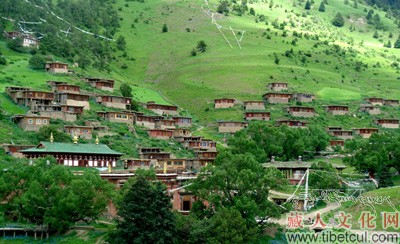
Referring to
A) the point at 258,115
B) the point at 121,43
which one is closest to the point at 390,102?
the point at 258,115

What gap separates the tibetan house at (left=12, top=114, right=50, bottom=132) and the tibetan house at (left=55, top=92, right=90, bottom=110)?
1321 centimetres

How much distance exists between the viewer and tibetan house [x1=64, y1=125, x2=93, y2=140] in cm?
10844

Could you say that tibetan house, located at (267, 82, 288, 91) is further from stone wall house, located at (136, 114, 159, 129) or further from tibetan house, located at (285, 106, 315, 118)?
stone wall house, located at (136, 114, 159, 129)

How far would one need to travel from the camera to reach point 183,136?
123 metres

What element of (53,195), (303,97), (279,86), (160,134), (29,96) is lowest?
(53,195)

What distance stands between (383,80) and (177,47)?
2132 inches

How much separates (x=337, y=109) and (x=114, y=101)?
4476 cm

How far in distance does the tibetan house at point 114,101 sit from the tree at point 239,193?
59166mm

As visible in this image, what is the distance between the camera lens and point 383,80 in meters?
179

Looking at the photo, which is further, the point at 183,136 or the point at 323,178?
the point at 183,136

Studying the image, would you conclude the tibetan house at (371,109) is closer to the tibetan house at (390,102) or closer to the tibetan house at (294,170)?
the tibetan house at (390,102)

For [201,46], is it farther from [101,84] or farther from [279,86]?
[101,84]

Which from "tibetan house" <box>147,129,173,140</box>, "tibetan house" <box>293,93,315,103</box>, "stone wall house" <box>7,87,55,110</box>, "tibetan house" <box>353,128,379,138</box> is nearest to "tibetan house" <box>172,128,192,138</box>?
"tibetan house" <box>147,129,173,140</box>

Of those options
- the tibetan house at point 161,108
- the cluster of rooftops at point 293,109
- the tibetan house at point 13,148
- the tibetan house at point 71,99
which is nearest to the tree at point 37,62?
the tibetan house at point 161,108
